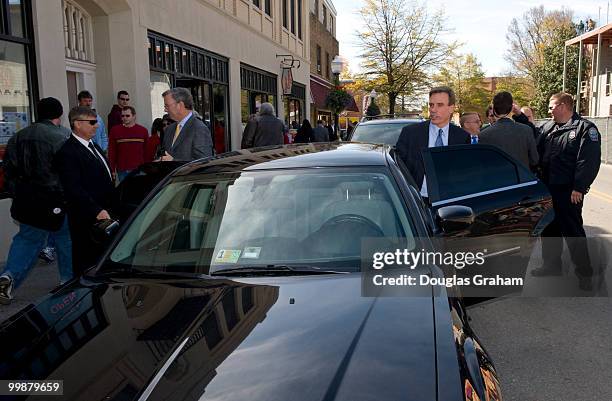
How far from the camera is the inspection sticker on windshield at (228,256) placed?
2.80 metres

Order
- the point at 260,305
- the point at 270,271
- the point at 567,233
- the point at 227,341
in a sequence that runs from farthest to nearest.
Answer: the point at 567,233
the point at 270,271
the point at 260,305
the point at 227,341

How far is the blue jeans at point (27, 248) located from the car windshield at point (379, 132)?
519 cm

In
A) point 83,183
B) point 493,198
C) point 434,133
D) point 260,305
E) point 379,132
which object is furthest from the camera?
point 379,132

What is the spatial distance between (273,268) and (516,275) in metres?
2.82

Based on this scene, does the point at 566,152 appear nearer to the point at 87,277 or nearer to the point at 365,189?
the point at 365,189

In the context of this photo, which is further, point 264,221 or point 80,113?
point 80,113

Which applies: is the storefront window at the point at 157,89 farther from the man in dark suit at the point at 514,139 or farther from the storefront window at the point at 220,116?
the man in dark suit at the point at 514,139

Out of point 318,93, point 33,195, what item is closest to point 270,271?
point 33,195

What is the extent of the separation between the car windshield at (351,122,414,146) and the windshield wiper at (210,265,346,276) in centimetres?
650

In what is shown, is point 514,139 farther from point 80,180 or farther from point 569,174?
point 80,180

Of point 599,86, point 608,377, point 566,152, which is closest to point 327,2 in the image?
point 599,86

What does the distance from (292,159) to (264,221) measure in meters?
0.53

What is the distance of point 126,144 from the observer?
316 inches

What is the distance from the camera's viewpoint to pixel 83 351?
207cm
